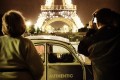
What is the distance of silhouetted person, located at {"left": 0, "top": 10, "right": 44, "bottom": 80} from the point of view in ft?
11.0

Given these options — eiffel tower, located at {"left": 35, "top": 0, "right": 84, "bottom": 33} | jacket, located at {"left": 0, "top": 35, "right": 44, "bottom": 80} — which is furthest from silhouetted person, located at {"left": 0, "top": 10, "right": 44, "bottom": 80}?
eiffel tower, located at {"left": 35, "top": 0, "right": 84, "bottom": 33}

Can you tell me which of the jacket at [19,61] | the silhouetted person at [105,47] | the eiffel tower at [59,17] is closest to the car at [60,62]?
the silhouetted person at [105,47]

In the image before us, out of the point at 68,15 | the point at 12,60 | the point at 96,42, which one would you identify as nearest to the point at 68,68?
the point at 96,42

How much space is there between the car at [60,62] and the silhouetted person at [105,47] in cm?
235

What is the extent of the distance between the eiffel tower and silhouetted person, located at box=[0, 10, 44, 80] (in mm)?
32675

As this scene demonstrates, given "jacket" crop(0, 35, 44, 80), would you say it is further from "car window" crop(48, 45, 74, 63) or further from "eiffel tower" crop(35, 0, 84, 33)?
"eiffel tower" crop(35, 0, 84, 33)

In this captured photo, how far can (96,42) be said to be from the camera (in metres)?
3.72

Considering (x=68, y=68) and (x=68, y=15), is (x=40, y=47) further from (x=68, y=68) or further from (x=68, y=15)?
(x=68, y=15)

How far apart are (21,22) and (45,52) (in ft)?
9.13

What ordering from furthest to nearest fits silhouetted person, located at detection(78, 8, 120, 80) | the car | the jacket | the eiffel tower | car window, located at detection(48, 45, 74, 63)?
1. the eiffel tower
2. car window, located at detection(48, 45, 74, 63)
3. the car
4. silhouetted person, located at detection(78, 8, 120, 80)
5. the jacket

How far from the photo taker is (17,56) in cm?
338

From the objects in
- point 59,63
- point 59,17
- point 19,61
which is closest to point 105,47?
point 19,61

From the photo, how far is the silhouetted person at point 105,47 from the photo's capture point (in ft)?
11.8

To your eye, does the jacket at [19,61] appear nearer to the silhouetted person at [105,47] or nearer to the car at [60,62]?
the silhouetted person at [105,47]
